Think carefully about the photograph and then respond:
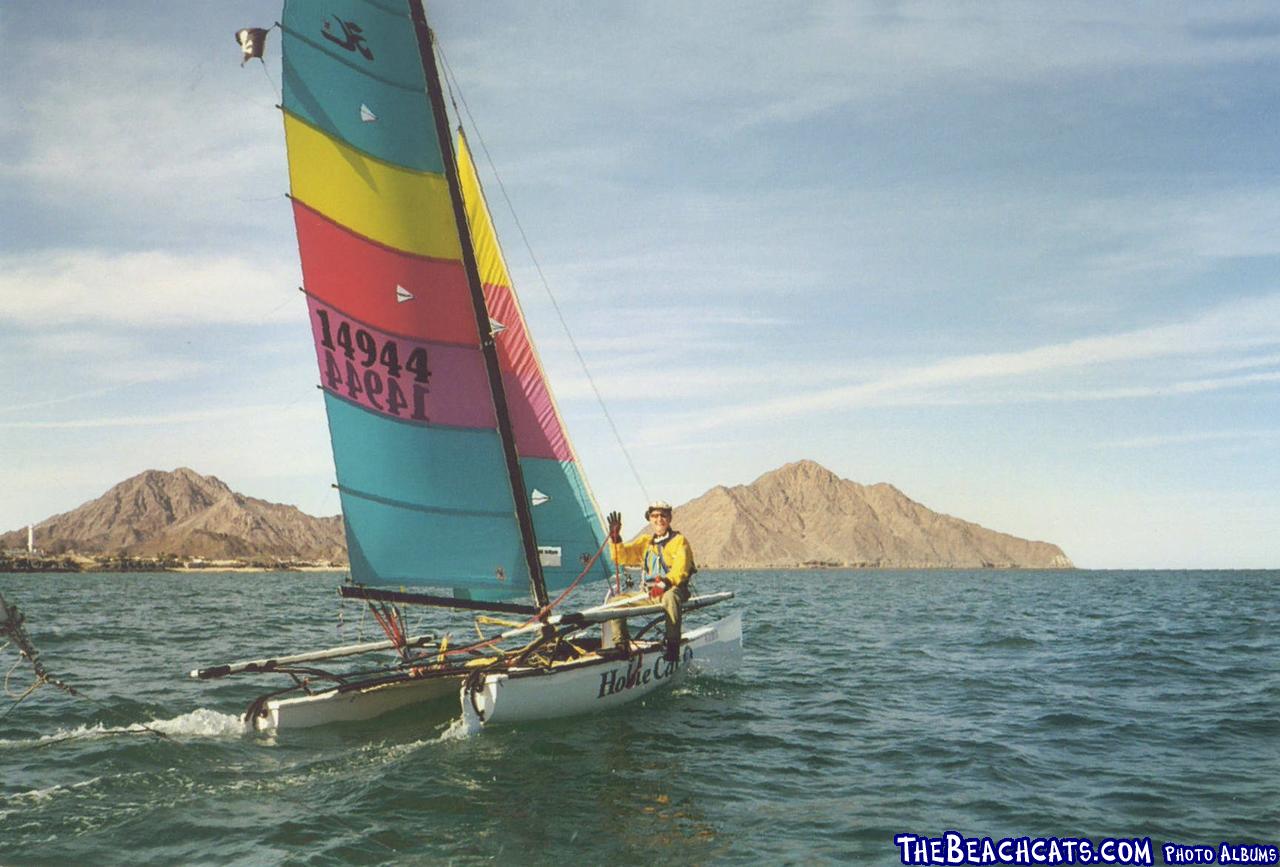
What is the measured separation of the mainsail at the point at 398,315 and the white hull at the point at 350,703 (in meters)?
1.56

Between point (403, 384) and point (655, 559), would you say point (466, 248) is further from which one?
point (655, 559)

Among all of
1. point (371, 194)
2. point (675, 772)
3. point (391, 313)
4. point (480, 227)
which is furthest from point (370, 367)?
point (675, 772)

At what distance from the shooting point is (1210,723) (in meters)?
13.4

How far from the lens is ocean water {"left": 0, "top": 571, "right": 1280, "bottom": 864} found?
798 cm

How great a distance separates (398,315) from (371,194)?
1894 mm

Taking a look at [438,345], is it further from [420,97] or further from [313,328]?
[420,97]

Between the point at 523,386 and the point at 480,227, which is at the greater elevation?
the point at 480,227

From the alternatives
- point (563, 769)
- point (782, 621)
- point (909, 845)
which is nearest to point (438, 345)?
point (563, 769)

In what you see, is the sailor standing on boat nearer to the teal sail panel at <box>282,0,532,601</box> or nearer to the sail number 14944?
the teal sail panel at <box>282,0,532,601</box>

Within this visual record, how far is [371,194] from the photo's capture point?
13.0 meters

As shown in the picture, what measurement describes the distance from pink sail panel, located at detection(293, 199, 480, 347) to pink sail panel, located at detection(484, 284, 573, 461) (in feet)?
4.75

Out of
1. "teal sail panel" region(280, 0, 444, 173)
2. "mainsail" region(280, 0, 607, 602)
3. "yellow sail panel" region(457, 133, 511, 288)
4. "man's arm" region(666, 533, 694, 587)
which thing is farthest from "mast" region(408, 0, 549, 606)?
"man's arm" region(666, 533, 694, 587)

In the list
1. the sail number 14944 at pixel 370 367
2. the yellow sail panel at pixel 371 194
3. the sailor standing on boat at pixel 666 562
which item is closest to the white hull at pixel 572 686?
the sailor standing on boat at pixel 666 562

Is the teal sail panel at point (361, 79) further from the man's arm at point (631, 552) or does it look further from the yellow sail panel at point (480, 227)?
the man's arm at point (631, 552)
